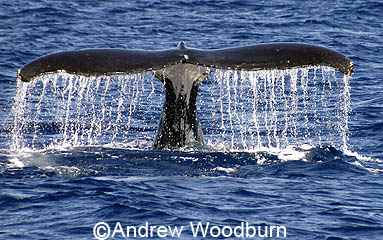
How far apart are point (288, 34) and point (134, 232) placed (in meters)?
16.9

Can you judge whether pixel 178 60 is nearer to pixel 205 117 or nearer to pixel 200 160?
pixel 200 160

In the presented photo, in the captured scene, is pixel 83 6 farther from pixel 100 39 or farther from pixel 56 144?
pixel 56 144

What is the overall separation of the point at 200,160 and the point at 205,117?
4961 millimetres

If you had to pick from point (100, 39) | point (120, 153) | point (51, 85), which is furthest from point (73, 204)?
point (100, 39)

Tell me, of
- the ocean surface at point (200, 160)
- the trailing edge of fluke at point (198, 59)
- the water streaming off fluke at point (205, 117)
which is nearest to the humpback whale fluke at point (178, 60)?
the trailing edge of fluke at point (198, 59)

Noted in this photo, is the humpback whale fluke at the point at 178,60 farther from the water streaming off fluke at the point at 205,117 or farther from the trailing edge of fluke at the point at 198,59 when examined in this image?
the water streaming off fluke at the point at 205,117

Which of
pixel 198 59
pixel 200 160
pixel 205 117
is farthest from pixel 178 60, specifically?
pixel 205 117

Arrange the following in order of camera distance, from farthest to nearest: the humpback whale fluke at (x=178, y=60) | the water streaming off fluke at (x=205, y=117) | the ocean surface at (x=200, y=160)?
the water streaming off fluke at (x=205, y=117) < the humpback whale fluke at (x=178, y=60) < the ocean surface at (x=200, y=160)

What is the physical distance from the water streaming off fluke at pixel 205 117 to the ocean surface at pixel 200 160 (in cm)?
4

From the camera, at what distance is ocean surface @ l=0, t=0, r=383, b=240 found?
817cm

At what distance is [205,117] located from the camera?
15.3 m

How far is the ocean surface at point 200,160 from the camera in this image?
8.17 m

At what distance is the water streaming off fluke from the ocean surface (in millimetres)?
42

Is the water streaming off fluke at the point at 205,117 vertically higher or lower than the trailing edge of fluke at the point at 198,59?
lower
